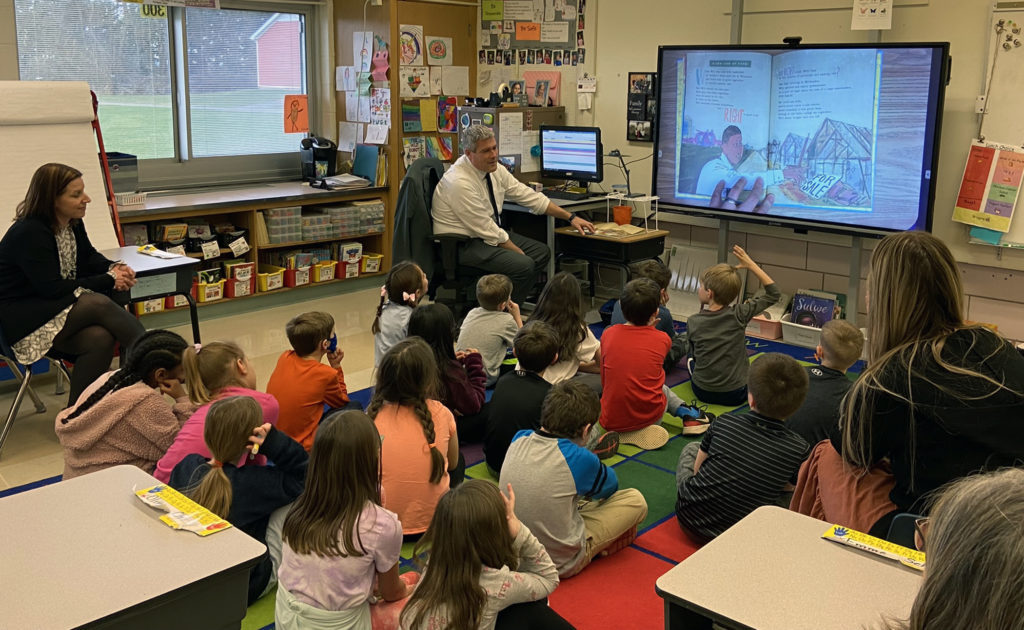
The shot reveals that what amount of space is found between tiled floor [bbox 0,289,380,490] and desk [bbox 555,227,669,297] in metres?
1.38

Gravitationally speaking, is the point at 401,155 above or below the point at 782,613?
above

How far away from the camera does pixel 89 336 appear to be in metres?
4.07

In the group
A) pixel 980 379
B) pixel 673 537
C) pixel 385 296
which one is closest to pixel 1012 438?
pixel 980 379

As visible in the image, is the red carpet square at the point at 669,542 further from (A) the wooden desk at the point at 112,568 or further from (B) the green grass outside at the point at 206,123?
(B) the green grass outside at the point at 206,123

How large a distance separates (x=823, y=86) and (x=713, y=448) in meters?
3.04

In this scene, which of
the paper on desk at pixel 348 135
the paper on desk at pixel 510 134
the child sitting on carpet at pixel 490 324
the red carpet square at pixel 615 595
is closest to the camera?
the red carpet square at pixel 615 595

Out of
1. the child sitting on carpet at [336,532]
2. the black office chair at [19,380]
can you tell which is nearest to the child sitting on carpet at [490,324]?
the black office chair at [19,380]

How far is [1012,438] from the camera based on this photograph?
7.17 ft

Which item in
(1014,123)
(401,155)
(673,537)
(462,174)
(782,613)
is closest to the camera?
(782,613)

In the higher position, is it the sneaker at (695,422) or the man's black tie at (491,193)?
the man's black tie at (491,193)

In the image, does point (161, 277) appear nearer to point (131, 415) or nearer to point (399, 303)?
point (399, 303)

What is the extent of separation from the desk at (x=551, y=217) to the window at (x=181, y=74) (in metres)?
1.84

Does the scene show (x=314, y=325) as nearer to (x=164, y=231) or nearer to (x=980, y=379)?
(x=980, y=379)

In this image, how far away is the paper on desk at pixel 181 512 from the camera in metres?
1.91
